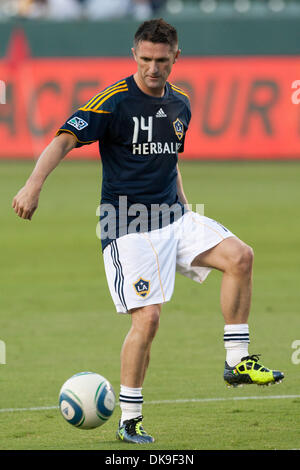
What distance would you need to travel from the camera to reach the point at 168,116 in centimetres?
678

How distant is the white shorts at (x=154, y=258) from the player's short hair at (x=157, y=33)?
3.90 feet

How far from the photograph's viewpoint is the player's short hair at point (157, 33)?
6.46 m

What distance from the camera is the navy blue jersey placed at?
6516 millimetres

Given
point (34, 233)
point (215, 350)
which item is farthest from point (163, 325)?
point (34, 233)

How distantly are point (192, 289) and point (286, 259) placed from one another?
6.98 ft

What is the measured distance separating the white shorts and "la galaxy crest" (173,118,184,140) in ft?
1.81

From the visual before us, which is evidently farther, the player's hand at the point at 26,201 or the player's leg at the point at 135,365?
the player's leg at the point at 135,365

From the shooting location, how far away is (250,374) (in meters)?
6.53

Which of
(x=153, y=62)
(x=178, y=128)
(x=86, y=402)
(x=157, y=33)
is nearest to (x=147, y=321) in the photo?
(x=86, y=402)

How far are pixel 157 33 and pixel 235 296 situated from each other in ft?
5.83

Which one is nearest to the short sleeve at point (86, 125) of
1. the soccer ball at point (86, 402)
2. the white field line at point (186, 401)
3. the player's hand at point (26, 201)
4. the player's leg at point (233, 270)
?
the player's hand at point (26, 201)

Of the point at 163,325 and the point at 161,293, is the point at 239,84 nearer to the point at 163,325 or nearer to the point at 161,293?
the point at 163,325

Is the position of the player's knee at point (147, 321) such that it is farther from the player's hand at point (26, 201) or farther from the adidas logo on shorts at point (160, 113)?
the adidas logo on shorts at point (160, 113)

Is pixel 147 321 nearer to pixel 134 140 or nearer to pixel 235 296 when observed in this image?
pixel 235 296
